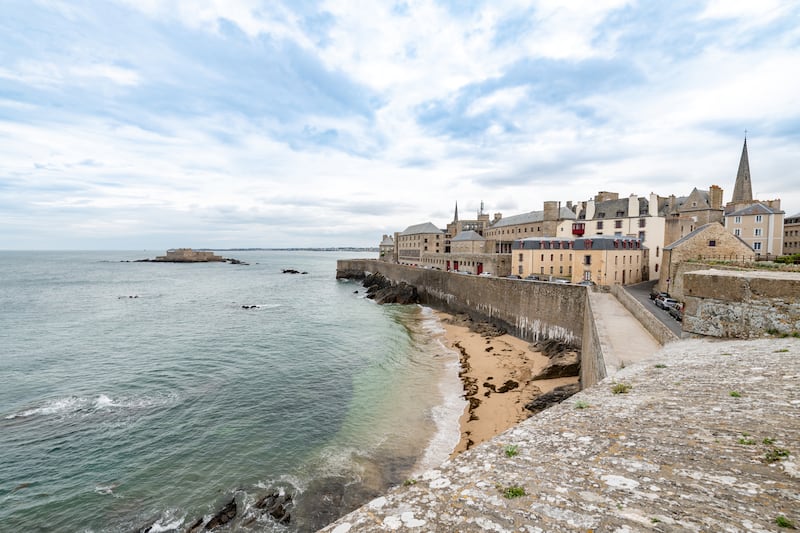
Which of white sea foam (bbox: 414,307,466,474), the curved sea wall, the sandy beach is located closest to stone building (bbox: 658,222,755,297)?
the curved sea wall

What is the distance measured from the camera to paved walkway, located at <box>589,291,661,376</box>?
12641mm

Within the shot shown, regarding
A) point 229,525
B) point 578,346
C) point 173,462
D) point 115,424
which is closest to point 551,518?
point 229,525

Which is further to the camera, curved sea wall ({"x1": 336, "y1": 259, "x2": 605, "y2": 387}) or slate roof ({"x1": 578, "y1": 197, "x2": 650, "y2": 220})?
slate roof ({"x1": 578, "y1": 197, "x2": 650, "y2": 220})

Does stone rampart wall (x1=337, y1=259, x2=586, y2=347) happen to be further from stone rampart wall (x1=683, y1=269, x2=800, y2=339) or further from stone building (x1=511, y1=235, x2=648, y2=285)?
stone rampart wall (x1=683, y1=269, x2=800, y2=339)

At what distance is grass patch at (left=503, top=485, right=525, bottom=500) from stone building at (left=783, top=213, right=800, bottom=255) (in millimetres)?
78113

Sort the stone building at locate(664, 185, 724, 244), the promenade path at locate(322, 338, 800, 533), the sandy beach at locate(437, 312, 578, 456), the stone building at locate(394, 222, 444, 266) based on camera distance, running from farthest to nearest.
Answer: the stone building at locate(394, 222, 444, 266)
the stone building at locate(664, 185, 724, 244)
the sandy beach at locate(437, 312, 578, 456)
the promenade path at locate(322, 338, 800, 533)

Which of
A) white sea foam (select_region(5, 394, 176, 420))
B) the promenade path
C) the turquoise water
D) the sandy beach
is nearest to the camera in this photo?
the promenade path

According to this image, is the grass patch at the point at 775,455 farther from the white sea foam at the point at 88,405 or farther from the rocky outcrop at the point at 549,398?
the white sea foam at the point at 88,405

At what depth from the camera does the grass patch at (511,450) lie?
17.2 feet

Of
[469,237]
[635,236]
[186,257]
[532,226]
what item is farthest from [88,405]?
[186,257]

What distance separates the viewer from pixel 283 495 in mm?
13000

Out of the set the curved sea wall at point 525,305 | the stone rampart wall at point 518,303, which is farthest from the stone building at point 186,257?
the stone rampart wall at point 518,303

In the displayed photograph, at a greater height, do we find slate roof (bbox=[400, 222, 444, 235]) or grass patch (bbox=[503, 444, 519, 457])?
slate roof (bbox=[400, 222, 444, 235])

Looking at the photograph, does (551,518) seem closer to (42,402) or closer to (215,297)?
(42,402)
